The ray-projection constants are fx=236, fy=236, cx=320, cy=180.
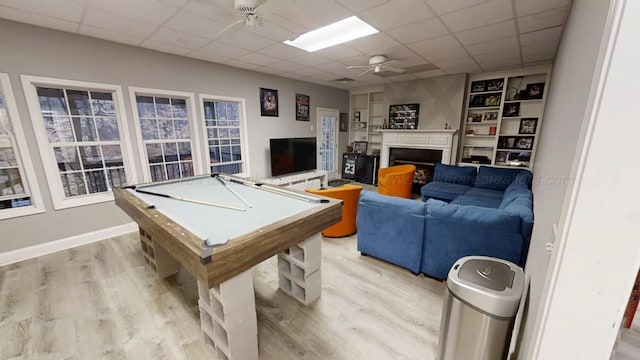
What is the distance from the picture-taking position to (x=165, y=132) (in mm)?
3863

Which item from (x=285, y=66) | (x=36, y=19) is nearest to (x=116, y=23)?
(x=36, y=19)

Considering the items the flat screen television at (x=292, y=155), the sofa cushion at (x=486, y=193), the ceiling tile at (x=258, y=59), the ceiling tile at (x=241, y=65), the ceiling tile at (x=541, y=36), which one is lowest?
the sofa cushion at (x=486, y=193)

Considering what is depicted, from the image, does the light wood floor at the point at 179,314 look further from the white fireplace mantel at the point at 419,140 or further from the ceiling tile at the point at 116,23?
the white fireplace mantel at the point at 419,140

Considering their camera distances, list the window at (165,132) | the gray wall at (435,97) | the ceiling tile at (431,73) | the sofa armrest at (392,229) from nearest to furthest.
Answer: the sofa armrest at (392,229) → the window at (165,132) → the ceiling tile at (431,73) → the gray wall at (435,97)

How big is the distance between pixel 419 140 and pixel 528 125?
1931 millimetres

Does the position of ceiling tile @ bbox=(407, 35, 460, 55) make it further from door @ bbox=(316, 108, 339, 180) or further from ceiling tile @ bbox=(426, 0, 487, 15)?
door @ bbox=(316, 108, 339, 180)

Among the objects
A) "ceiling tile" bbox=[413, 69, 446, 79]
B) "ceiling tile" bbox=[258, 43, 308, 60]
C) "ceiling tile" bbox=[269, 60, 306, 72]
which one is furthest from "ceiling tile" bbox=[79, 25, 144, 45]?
"ceiling tile" bbox=[413, 69, 446, 79]

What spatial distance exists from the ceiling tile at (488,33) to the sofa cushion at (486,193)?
2184 millimetres

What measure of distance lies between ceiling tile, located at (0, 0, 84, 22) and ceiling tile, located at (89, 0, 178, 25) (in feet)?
0.77

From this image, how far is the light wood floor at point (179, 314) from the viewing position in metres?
1.65

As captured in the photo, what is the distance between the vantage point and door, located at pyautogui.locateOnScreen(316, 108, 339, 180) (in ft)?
20.9

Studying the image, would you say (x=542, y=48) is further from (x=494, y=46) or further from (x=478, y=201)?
(x=478, y=201)

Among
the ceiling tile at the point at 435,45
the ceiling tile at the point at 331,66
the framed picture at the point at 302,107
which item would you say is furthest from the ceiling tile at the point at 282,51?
the framed picture at the point at 302,107

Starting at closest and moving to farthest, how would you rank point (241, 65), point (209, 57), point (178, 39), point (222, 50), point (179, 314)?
point (179, 314)
point (178, 39)
point (222, 50)
point (209, 57)
point (241, 65)
